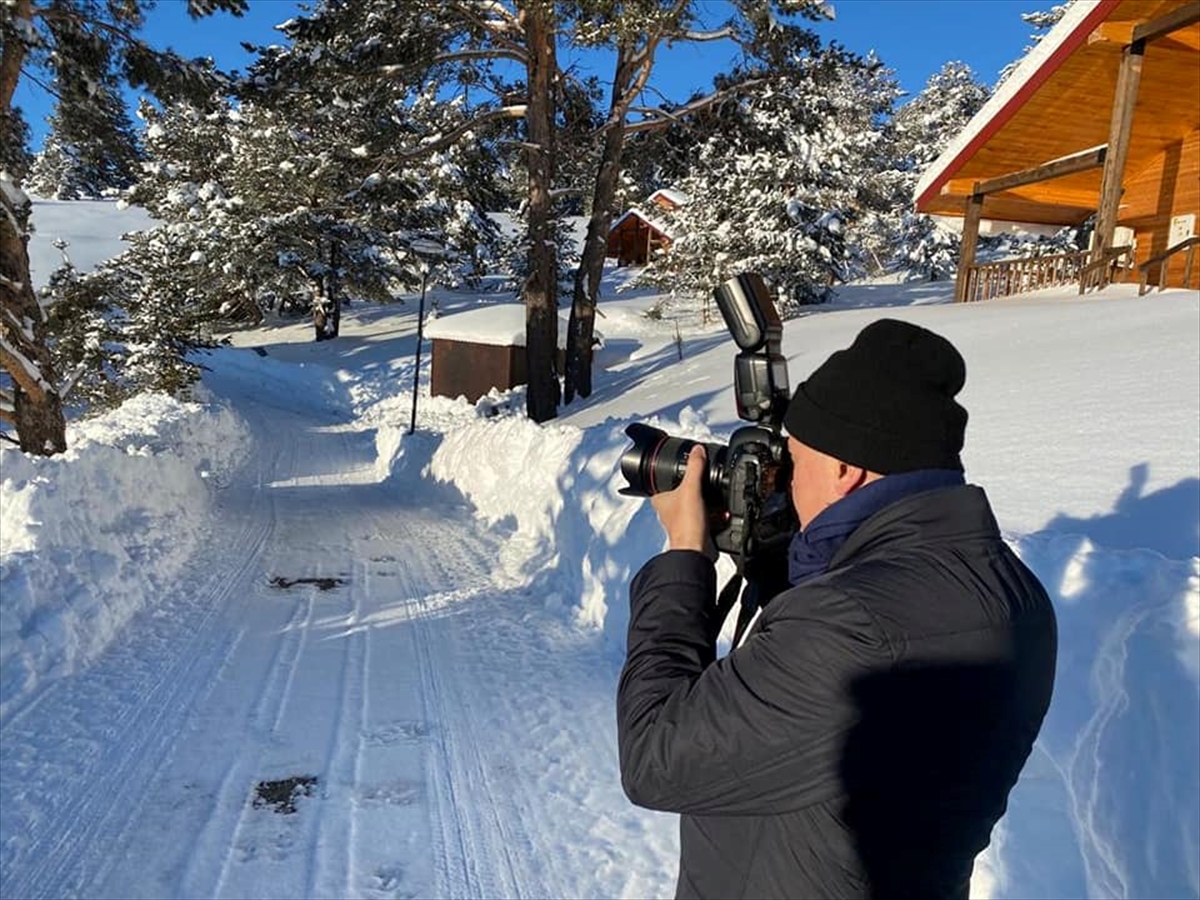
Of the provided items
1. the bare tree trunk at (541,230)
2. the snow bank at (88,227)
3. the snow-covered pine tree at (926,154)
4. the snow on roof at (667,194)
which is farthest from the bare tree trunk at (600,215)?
the snow on roof at (667,194)

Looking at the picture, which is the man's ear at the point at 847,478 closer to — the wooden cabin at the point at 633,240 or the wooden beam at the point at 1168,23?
the wooden beam at the point at 1168,23

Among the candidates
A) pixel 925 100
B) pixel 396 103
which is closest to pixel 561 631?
pixel 396 103

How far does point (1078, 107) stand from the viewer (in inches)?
541

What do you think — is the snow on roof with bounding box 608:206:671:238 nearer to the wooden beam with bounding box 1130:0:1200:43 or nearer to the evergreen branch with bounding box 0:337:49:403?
the wooden beam with bounding box 1130:0:1200:43

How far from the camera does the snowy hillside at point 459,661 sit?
2566mm

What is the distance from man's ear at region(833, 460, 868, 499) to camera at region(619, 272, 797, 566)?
197 mm

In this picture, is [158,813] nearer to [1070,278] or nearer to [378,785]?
[378,785]

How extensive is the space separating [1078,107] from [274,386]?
80.2 ft

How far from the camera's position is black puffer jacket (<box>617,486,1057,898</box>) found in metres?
1.05

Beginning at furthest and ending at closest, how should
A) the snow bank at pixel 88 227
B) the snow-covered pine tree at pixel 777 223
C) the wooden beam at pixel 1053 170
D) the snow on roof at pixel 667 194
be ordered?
the snow on roof at pixel 667 194
the snow-covered pine tree at pixel 777 223
the snow bank at pixel 88 227
the wooden beam at pixel 1053 170

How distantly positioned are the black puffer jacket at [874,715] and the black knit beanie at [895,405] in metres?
0.09

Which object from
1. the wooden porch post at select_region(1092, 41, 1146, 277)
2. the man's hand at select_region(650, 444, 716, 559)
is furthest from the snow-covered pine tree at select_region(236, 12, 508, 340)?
the man's hand at select_region(650, 444, 716, 559)

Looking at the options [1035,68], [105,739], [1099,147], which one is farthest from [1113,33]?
[105,739]

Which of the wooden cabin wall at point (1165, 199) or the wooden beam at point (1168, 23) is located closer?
→ the wooden beam at point (1168, 23)
